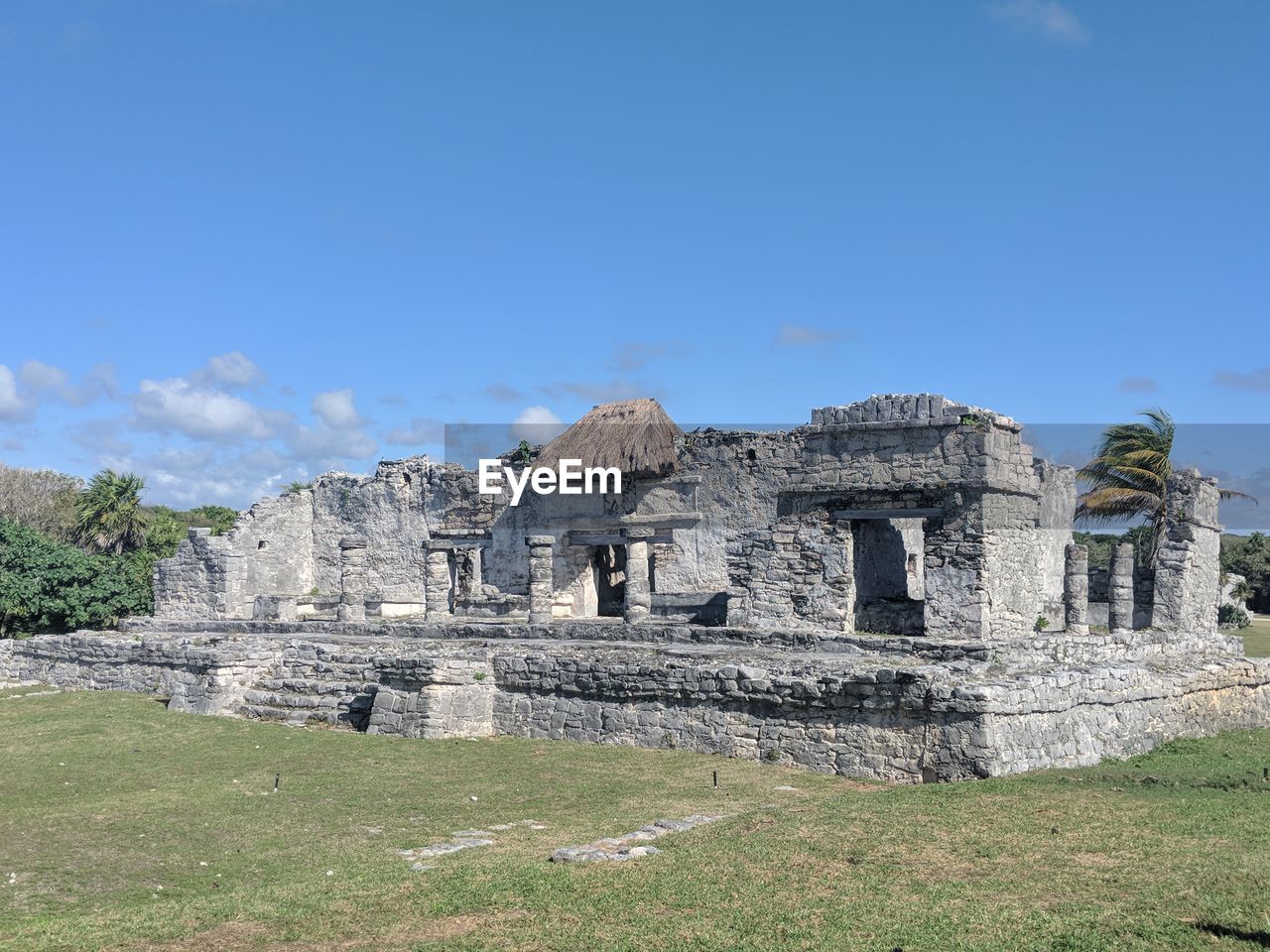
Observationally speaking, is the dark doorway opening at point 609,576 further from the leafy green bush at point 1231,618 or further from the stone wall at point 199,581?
the leafy green bush at point 1231,618

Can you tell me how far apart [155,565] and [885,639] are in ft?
55.8

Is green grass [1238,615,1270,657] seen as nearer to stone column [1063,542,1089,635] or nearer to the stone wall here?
stone column [1063,542,1089,635]

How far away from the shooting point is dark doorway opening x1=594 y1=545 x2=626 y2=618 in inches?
976

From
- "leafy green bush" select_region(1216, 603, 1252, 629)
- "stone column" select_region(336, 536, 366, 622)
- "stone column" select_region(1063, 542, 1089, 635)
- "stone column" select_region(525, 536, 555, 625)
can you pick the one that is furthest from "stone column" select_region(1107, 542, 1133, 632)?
"leafy green bush" select_region(1216, 603, 1252, 629)

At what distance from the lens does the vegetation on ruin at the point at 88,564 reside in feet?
70.5

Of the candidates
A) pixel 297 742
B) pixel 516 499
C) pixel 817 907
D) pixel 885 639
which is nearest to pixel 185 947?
pixel 817 907

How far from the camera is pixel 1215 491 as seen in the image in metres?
18.6

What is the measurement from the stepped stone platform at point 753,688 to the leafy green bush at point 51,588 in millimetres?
5205

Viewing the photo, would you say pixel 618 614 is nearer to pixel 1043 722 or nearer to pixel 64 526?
pixel 1043 722

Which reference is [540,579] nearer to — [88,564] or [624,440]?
[624,440]

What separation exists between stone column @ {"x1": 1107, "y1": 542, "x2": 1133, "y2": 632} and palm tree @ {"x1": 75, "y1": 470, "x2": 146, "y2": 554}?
24784 mm

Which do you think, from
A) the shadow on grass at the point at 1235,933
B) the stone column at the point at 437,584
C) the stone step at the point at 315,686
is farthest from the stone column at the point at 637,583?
the shadow on grass at the point at 1235,933

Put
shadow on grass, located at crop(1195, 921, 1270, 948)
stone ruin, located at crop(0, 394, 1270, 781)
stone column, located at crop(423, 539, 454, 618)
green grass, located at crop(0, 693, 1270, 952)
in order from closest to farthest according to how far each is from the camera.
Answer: shadow on grass, located at crop(1195, 921, 1270, 948) < green grass, located at crop(0, 693, 1270, 952) < stone ruin, located at crop(0, 394, 1270, 781) < stone column, located at crop(423, 539, 454, 618)

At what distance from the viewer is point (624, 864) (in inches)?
254
